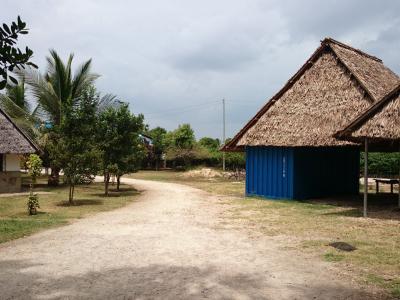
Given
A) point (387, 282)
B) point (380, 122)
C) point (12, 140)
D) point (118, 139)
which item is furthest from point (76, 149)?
point (387, 282)

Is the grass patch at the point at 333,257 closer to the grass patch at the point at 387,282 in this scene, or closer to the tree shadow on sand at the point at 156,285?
the grass patch at the point at 387,282

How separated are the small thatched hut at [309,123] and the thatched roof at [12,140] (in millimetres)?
9650

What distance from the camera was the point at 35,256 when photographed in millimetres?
7809

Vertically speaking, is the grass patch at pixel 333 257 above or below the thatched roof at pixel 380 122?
below

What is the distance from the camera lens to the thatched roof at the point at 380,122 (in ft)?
38.8

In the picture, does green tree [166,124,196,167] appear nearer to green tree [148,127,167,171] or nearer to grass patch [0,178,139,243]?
green tree [148,127,167,171]

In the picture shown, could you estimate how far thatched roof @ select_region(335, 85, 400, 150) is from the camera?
11.8 metres

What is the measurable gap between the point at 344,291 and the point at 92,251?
467 cm

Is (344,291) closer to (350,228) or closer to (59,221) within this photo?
(350,228)

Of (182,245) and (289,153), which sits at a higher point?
(289,153)

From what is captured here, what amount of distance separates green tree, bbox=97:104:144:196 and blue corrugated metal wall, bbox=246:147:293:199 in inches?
224

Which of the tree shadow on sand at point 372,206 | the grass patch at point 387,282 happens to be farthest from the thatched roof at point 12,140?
the grass patch at point 387,282

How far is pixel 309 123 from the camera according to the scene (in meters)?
16.8

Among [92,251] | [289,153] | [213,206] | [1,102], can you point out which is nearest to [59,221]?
[92,251]
